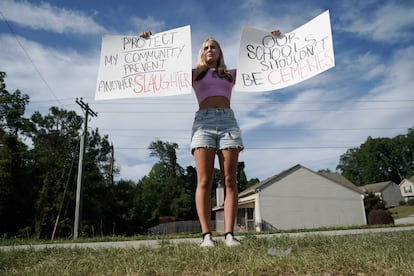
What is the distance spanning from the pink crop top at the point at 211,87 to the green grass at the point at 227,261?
1.60 m

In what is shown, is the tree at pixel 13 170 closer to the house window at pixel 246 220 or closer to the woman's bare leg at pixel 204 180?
the house window at pixel 246 220

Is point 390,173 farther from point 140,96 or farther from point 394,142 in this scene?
point 140,96

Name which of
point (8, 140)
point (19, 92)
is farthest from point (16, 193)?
point (19, 92)

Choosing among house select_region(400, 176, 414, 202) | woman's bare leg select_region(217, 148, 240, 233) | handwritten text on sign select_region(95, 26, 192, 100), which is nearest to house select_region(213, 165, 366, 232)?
handwritten text on sign select_region(95, 26, 192, 100)

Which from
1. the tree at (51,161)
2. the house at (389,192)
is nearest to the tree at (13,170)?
the tree at (51,161)

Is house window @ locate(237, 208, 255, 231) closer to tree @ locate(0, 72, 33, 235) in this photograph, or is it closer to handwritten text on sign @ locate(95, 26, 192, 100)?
tree @ locate(0, 72, 33, 235)

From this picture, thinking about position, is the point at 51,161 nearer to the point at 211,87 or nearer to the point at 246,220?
the point at 246,220

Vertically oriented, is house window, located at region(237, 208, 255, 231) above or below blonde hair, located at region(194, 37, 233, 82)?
below

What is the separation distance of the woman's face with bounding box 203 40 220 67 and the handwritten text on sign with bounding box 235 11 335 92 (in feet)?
1.30

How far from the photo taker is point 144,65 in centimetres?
414

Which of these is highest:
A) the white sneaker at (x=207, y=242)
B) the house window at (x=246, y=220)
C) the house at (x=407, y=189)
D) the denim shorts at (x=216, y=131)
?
the house at (x=407, y=189)

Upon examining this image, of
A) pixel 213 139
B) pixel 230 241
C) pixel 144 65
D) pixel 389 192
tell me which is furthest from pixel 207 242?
pixel 389 192

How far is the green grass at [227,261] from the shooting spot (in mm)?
1878

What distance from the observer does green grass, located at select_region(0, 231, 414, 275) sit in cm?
188
